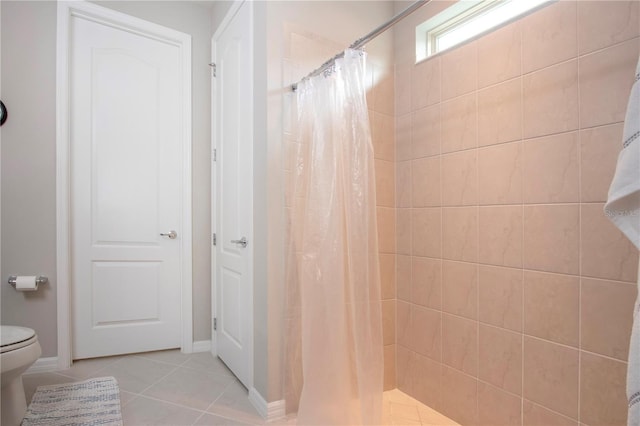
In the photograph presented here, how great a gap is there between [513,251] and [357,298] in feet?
2.45

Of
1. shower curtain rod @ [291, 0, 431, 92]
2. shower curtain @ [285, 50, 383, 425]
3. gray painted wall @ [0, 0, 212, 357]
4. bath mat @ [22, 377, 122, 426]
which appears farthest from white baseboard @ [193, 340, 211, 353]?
shower curtain rod @ [291, 0, 431, 92]

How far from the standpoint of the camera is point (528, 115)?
1.57 meters

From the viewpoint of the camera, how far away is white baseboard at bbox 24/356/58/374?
2324 mm

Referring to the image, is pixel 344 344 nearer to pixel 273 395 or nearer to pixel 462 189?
pixel 273 395

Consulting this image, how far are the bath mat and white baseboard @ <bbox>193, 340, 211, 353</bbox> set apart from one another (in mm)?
623

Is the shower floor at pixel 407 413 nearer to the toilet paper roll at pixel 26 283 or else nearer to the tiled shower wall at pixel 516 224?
the tiled shower wall at pixel 516 224

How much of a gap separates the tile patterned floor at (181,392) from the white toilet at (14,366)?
0.31 meters

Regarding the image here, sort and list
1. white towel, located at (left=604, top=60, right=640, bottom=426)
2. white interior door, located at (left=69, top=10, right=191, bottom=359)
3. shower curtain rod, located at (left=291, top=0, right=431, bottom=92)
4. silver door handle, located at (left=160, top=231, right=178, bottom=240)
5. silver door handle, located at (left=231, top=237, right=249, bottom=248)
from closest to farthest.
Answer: white towel, located at (left=604, top=60, right=640, bottom=426), shower curtain rod, located at (left=291, top=0, right=431, bottom=92), silver door handle, located at (left=231, top=237, right=249, bottom=248), white interior door, located at (left=69, top=10, right=191, bottom=359), silver door handle, located at (left=160, top=231, right=178, bottom=240)

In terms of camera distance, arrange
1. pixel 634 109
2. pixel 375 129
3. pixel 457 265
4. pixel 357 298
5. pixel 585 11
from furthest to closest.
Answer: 1. pixel 375 129
2. pixel 457 265
3. pixel 357 298
4. pixel 585 11
5. pixel 634 109

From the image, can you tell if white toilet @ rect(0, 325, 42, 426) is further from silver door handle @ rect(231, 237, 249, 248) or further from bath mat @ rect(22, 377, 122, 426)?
silver door handle @ rect(231, 237, 249, 248)

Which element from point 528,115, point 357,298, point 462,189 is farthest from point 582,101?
point 357,298

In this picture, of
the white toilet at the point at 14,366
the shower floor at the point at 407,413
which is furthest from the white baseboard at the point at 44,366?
the shower floor at the point at 407,413

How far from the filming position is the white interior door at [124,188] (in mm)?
2514

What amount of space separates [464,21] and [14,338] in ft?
9.24
